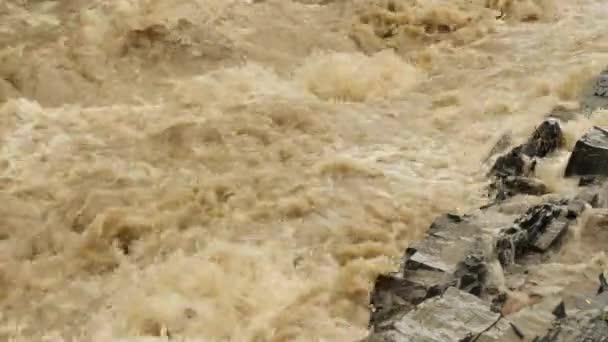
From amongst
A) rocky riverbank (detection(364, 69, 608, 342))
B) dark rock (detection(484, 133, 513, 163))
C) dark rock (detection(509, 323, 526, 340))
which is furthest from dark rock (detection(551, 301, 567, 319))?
dark rock (detection(484, 133, 513, 163))

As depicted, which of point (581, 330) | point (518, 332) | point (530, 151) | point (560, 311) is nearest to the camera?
point (581, 330)

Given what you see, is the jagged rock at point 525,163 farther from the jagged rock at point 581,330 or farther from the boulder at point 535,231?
the jagged rock at point 581,330

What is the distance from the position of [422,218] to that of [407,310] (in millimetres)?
1754

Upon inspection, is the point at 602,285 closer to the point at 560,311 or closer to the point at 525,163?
the point at 560,311

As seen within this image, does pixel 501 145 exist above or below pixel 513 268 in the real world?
below

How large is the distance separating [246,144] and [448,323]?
4.17 meters

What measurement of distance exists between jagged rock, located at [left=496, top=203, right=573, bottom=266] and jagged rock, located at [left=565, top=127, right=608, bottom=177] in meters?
0.85

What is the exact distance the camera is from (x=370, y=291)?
6.19 meters

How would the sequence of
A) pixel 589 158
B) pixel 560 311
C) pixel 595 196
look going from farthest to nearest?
pixel 589 158 → pixel 595 196 → pixel 560 311

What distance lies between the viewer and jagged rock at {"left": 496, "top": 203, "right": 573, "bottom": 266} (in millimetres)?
5934

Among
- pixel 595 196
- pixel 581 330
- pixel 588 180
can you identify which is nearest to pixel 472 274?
pixel 581 330

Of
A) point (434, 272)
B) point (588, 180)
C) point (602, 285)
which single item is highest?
point (602, 285)

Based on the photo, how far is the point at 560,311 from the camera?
15.8ft

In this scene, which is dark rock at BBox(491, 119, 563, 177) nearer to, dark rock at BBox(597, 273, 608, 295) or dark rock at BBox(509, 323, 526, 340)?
dark rock at BBox(597, 273, 608, 295)
